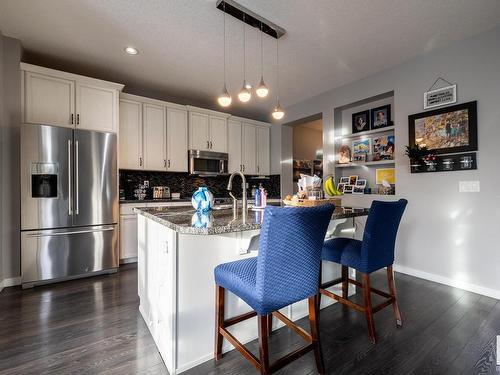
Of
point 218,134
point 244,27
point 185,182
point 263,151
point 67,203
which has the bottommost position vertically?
point 67,203

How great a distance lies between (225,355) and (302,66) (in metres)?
3.30

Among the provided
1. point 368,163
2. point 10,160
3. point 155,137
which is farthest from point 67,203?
point 368,163

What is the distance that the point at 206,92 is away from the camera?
4254 mm

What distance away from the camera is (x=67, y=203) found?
2891mm

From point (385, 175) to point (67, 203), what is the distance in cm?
419

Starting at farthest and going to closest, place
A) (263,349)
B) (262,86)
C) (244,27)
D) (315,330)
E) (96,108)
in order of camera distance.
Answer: (96,108) → (244,27) → (262,86) → (315,330) → (263,349)

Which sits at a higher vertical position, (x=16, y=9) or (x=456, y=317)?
(x=16, y=9)

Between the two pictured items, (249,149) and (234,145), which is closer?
(234,145)

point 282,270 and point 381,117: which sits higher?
point 381,117

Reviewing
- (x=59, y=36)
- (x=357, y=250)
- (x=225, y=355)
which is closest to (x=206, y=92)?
(x=59, y=36)

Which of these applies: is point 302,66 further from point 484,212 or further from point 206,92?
point 484,212

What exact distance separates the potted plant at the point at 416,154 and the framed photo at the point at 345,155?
0.96 meters

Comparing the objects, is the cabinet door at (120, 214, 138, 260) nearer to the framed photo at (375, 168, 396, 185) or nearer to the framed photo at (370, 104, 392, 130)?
the framed photo at (375, 168, 396, 185)

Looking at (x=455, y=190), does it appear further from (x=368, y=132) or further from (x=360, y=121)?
(x=360, y=121)
